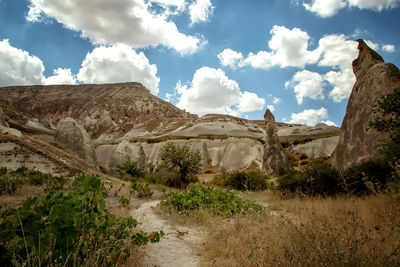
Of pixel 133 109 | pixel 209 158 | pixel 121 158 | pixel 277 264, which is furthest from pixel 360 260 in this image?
pixel 133 109

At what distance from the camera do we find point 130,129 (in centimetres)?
6228

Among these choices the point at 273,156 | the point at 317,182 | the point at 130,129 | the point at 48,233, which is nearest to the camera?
the point at 48,233

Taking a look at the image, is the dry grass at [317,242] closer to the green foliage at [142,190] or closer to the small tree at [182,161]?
the green foliage at [142,190]

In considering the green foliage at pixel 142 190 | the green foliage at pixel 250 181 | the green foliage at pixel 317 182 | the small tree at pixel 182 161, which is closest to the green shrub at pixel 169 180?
the small tree at pixel 182 161

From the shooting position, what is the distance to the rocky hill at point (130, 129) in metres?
23.1

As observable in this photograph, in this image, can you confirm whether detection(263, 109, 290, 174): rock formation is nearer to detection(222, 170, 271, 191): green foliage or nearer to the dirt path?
detection(222, 170, 271, 191): green foliage

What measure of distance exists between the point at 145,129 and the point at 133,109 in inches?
907

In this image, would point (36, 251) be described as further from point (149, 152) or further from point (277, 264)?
point (149, 152)

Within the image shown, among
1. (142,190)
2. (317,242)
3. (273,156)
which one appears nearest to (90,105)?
(273,156)

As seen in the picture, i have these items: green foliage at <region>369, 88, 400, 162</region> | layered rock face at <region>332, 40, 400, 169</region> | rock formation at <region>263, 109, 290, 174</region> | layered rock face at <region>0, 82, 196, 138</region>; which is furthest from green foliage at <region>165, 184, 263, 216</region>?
layered rock face at <region>0, 82, 196, 138</region>

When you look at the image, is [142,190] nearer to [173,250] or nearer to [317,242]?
[173,250]

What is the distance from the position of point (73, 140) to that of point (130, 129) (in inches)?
1693

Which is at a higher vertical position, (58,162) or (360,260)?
(360,260)

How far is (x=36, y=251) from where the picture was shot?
1.59 m
